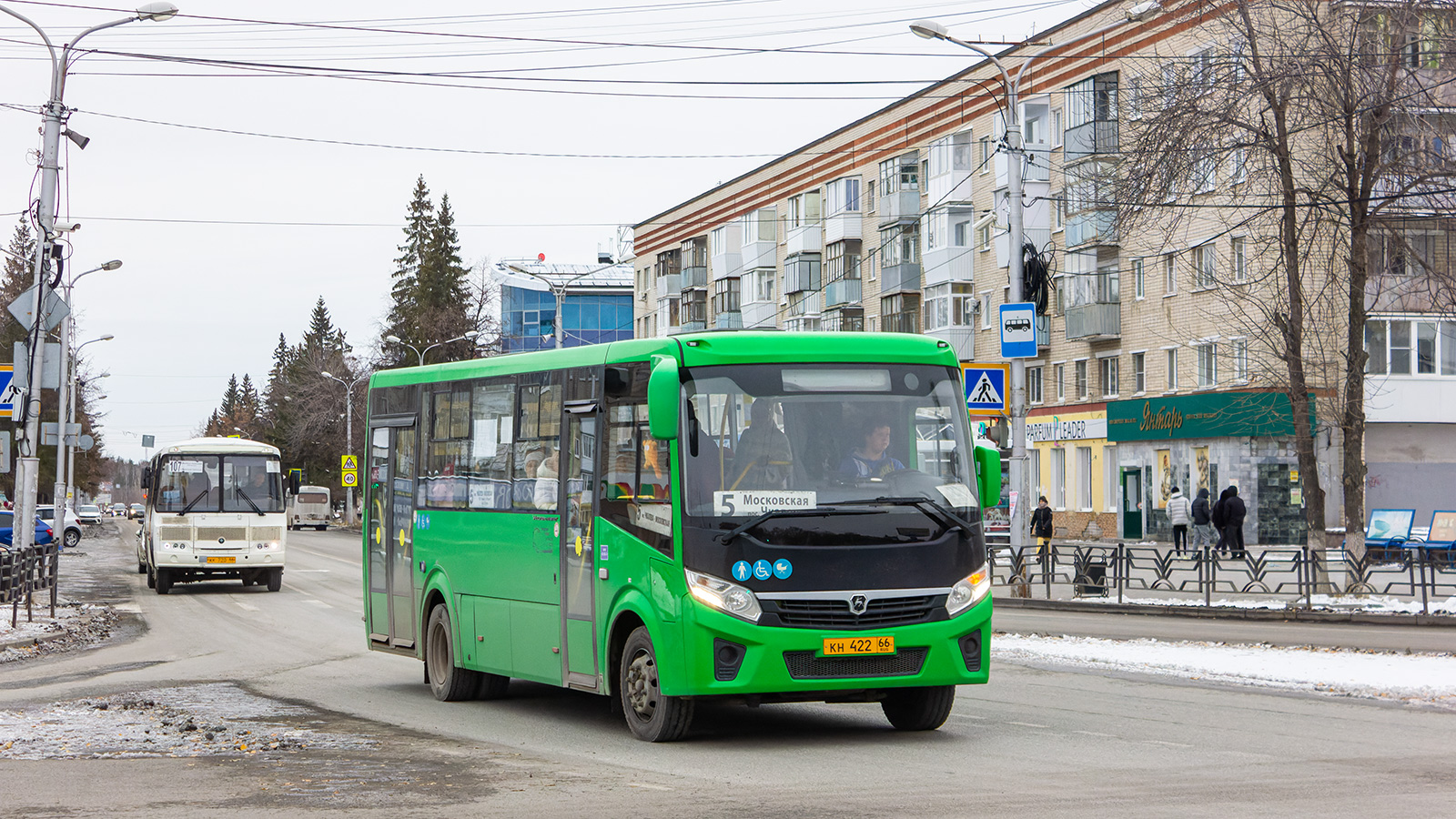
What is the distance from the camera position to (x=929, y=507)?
11.0 metres

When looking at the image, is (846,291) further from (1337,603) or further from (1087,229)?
(1337,603)

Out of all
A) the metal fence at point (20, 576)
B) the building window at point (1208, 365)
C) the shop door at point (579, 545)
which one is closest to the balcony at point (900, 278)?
Answer: the building window at point (1208, 365)

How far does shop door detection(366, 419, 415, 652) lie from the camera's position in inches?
597

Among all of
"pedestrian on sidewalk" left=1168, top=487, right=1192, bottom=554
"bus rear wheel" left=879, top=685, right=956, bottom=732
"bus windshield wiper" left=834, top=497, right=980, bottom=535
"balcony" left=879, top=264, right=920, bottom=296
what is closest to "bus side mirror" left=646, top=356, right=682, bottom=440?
"bus windshield wiper" left=834, top=497, right=980, bottom=535

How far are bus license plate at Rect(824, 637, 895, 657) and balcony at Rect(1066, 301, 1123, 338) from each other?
43820mm

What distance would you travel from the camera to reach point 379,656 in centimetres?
1961

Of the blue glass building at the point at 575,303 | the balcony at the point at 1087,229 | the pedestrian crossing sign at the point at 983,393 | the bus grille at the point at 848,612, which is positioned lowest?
the bus grille at the point at 848,612

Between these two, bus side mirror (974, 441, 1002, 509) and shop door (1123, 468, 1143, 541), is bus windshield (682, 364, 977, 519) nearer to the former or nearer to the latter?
bus side mirror (974, 441, 1002, 509)

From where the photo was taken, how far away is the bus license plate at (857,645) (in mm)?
10664

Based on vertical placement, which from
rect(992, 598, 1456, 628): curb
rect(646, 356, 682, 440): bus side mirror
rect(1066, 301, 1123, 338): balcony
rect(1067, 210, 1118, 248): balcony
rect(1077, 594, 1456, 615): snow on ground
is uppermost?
rect(1067, 210, 1118, 248): balcony

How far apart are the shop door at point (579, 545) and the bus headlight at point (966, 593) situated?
238 cm

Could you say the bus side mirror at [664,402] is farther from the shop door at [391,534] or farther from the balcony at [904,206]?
the balcony at [904,206]

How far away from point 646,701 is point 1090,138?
1697 inches

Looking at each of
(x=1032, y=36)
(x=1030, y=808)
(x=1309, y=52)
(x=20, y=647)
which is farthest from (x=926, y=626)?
(x=1032, y=36)
